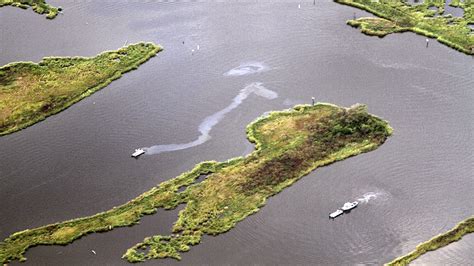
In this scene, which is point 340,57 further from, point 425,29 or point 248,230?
point 248,230

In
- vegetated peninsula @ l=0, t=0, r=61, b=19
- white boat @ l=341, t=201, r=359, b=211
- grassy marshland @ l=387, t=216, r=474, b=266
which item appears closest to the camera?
grassy marshland @ l=387, t=216, r=474, b=266

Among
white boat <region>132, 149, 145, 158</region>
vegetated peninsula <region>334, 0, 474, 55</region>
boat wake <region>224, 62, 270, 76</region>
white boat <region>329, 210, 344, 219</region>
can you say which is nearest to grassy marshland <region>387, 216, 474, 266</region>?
white boat <region>329, 210, 344, 219</region>

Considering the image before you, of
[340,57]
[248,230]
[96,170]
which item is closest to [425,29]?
[340,57]

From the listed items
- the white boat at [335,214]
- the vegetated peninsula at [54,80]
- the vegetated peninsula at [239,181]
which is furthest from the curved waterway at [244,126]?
the vegetated peninsula at [54,80]

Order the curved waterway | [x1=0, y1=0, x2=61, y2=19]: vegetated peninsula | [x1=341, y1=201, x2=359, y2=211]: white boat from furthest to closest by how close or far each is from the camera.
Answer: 1. [x1=0, y1=0, x2=61, y2=19]: vegetated peninsula
2. [x1=341, y1=201, x2=359, y2=211]: white boat
3. the curved waterway

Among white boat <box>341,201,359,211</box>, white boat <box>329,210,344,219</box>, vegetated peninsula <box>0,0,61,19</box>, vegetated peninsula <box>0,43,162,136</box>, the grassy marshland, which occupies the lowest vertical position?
the grassy marshland

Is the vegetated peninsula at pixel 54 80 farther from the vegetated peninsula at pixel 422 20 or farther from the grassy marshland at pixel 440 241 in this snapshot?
the grassy marshland at pixel 440 241

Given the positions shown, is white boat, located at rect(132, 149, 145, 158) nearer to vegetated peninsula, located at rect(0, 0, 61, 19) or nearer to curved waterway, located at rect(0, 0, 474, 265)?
curved waterway, located at rect(0, 0, 474, 265)
